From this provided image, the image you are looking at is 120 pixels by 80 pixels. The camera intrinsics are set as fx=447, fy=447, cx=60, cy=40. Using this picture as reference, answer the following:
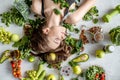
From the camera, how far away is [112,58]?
1.92 meters

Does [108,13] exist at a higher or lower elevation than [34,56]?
higher

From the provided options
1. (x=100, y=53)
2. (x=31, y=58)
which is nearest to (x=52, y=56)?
(x=31, y=58)

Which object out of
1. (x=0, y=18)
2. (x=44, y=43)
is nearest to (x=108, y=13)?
(x=44, y=43)

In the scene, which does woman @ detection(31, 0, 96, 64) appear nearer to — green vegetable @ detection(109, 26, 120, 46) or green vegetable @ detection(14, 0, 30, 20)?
green vegetable @ detection(14, 0, 30, 20)

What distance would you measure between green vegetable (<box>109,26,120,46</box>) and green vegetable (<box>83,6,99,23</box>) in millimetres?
84

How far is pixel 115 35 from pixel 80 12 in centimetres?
18

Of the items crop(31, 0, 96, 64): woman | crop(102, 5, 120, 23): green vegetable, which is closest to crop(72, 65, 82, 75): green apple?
crop(31, 0, 96, 64): woman

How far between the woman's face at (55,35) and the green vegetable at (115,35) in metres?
0.23

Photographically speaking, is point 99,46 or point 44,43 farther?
point 99,46

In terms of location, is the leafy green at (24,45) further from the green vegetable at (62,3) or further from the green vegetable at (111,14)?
the green vegetable at (111,14)

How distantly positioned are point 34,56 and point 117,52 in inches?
14.0

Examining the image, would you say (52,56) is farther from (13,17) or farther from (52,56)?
(13,17)

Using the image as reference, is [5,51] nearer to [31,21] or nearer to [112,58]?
[31,21]

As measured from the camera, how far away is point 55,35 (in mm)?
1741
